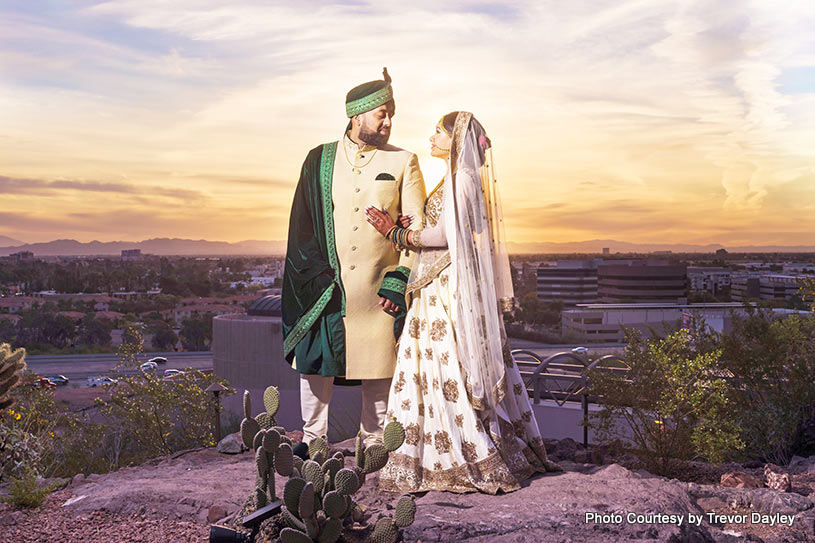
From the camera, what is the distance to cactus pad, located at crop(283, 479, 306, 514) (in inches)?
149

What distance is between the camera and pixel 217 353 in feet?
42.2

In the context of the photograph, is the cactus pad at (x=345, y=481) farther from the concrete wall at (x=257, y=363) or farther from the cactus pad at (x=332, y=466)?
the concrete wall at (x=257, y=363)

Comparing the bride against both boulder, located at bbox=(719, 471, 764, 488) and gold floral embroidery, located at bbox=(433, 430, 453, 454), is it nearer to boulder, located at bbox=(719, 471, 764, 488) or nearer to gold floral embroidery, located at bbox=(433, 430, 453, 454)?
gold floral embroidery, located at bbox=(433, 430, 453, 454)

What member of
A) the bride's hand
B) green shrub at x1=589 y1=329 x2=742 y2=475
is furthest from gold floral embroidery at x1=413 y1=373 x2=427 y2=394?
green shrub at x1=589 y1=329 x2=742 y2=475

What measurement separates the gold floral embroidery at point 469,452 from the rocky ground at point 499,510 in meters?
0.23

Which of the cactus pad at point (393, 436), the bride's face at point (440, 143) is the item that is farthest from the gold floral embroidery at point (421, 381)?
the bride's face at point (440, 143)

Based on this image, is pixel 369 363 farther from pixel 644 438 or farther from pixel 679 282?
pixel 679 282

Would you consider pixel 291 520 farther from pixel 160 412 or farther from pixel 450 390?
pixel 160 412

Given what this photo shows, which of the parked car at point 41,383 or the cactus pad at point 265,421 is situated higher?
the cactus pad at point 265,421

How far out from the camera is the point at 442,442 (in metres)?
4.86

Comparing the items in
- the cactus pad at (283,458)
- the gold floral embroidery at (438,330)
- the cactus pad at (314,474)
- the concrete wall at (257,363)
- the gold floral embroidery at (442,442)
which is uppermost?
the gold floral embroidery at (438,330)

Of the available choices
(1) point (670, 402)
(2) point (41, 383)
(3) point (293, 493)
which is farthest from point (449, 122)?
(2) point (41, 383)

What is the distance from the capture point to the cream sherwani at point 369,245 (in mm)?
5527

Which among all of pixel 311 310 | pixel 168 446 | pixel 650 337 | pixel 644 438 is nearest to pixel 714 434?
pixel 644 438
